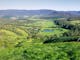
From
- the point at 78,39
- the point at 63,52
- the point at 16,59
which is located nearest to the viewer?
the point at 16,59

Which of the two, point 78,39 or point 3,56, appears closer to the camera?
point 3,56

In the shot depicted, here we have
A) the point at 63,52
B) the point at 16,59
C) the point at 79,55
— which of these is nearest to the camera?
the point at 16,59

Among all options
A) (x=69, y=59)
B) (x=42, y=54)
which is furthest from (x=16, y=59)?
(x=69, y=59)

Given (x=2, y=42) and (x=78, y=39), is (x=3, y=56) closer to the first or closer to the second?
(x=2, y=42)

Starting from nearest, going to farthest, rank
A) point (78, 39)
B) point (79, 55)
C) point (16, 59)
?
point (16, 59)
point (79, 55)
point (78, 39)

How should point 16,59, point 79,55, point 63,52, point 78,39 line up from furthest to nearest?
point 78,39, point 63,52, point 79,55, point 16,59

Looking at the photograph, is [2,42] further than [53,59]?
Yes

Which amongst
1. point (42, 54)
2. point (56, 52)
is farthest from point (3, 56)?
point (56, 52)

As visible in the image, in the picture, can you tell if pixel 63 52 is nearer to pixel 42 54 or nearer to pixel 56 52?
pixel 56 52

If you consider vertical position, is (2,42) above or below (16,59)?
below
